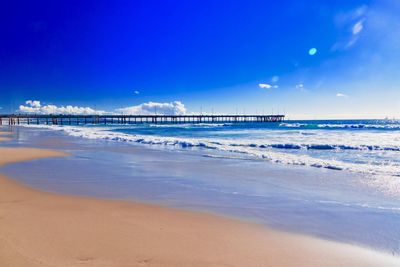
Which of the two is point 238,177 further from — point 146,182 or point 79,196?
point 79,196

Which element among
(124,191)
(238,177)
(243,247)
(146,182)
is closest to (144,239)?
(243,247)

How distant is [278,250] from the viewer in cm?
405

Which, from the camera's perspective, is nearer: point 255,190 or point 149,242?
point 149,242

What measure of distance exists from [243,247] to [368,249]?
148 centimetres

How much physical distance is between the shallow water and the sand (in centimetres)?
52

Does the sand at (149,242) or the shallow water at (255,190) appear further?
the shallow water at (255,190)

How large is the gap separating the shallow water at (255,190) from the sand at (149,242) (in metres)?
0.52

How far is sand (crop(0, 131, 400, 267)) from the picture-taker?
3.64m

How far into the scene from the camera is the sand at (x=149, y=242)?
3637 mm

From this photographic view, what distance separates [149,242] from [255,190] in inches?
155

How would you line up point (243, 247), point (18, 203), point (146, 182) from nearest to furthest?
point (243, 247)
point (18, 203)
point (146, 182)

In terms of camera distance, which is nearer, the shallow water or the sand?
the sand

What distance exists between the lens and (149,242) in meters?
4.15

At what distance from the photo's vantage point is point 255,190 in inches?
301
